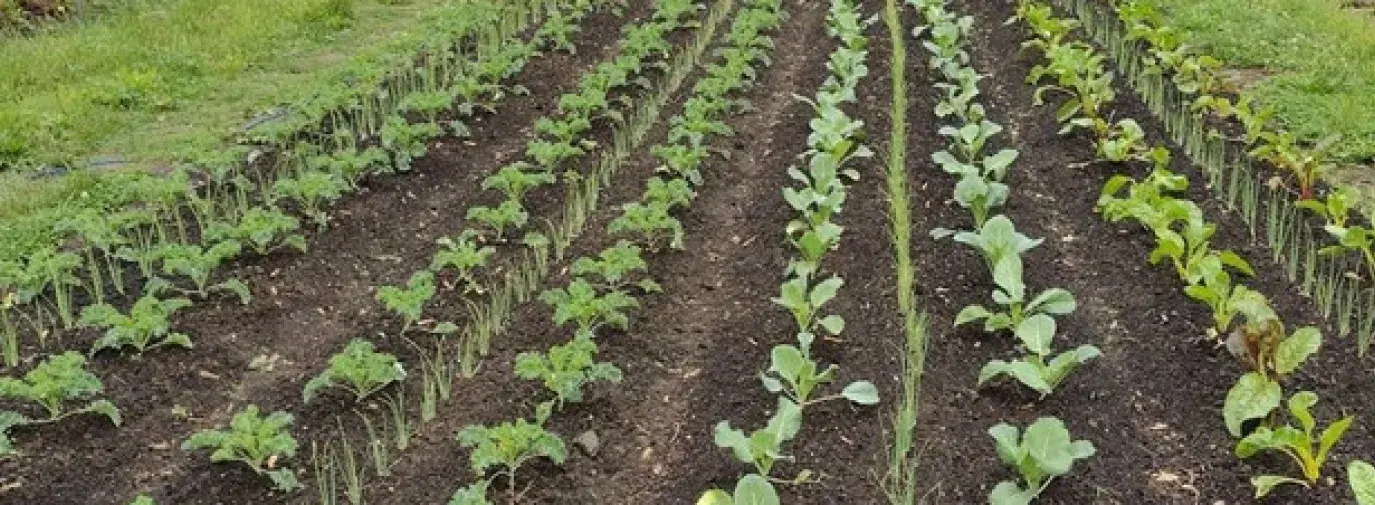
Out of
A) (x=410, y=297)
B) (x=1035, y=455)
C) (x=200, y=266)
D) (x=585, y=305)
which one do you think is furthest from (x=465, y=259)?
(x=1035, y=455)

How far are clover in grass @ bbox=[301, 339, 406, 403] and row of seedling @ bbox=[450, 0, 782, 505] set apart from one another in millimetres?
467

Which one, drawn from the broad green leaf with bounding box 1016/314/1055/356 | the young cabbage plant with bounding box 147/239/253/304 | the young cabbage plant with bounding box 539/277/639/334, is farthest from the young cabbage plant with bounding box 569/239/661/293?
the broad green leaf with bounding box 1016/314/1055/356

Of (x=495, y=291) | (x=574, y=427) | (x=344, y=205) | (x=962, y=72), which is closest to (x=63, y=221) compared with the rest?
(x=344, y=205)

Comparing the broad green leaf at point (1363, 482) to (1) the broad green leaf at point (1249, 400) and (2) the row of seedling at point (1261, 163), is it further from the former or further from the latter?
(2) the row of seedling at point (1261, 163)

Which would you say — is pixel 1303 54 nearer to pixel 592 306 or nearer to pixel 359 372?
pixel 592 306

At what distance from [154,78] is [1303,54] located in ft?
25.7

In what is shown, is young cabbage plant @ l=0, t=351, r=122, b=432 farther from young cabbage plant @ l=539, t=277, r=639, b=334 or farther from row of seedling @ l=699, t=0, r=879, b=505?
row of seedling @ l=699, t=0, r=879, b=505

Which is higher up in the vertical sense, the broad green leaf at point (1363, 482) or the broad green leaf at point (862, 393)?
the broad green leaf at point (1363, 482)

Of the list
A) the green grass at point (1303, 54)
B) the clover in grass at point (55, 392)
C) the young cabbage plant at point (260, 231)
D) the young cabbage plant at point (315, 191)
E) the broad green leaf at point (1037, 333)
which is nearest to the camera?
the clover in grass at point (55, 392)

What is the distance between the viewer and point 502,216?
613 cm

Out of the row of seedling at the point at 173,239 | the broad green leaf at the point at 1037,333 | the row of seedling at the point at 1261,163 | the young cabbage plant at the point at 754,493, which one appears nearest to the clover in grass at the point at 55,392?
the row of seedling at the point at 173,239

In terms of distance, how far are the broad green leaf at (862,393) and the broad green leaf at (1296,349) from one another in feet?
4.52

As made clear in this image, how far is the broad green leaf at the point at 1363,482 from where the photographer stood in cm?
362

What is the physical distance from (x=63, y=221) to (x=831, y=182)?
3488 mm
